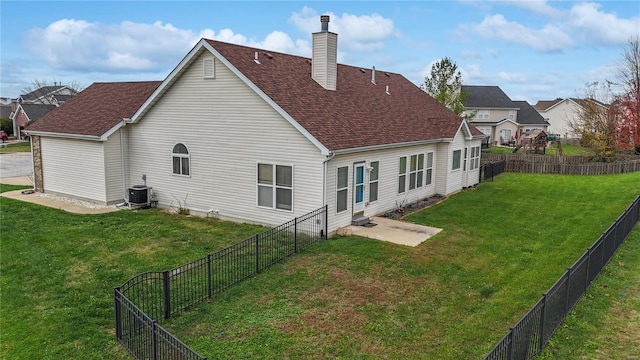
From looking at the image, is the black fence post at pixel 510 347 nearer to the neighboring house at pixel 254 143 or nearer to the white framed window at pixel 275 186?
the neighboring house at pixel 254 143

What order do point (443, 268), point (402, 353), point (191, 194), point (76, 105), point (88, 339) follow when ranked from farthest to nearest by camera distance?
1. point (76, 105)
2. point (191, 194)
3. point (443, 268)
4. point (88, 339)
5. point (402, 353)

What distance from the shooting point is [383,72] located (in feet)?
90.5

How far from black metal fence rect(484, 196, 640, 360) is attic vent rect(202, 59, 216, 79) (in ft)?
41.8

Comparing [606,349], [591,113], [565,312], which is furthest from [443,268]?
[591,113]

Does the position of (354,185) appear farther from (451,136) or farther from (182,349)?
(182,349)

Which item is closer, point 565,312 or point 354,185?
point 565,312

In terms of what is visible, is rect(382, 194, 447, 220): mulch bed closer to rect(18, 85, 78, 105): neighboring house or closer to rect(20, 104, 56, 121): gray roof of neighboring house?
rect(20, 104, 56, 121): gray roof of neighboring house

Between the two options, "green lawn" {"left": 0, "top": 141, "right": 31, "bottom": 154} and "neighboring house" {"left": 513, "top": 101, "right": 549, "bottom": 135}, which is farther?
"neighboring house" {"left": 513, "top": 101, "right": 549, "bottom": 135}

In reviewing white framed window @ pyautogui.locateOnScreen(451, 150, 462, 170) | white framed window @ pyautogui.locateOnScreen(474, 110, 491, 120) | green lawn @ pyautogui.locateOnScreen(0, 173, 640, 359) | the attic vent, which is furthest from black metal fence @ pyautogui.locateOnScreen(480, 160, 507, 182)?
white framed window @ pyautogui.locateOnScreen(474, 110, 491, 120)

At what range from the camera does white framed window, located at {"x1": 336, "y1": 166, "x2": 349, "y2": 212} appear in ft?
50.4

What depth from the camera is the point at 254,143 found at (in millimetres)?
15953

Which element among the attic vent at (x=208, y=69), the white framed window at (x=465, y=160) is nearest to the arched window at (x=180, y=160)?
the attic vent at (x=208, y=69)

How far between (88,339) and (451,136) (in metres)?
18.0

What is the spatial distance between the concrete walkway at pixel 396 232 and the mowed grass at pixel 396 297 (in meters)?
0.44
